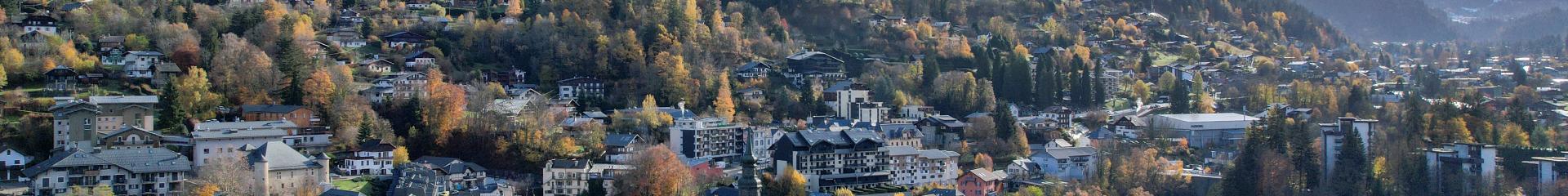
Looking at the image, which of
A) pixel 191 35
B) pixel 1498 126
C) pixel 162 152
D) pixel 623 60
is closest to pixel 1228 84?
pixel 1498 126

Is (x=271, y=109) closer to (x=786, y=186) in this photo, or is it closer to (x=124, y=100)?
(x=124, y=100)

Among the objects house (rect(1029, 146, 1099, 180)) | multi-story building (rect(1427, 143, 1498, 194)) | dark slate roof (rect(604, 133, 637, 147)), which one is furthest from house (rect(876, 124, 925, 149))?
multi-story building (rect(1427, 143, 1498, 194))

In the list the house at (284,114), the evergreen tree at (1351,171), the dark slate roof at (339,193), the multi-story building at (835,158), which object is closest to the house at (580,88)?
the multi-story building at (835,158)

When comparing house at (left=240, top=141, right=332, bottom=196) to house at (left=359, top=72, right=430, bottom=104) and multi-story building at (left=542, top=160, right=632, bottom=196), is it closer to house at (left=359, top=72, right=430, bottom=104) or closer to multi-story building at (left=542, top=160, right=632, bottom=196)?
multi-story building at (left=542, top=160, right=632, bottom=196)

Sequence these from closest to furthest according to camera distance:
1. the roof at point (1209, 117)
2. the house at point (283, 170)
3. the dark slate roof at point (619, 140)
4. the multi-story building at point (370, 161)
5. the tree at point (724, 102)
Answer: the house at point (283, 170) → the multi-story building at point (370, 161) → the dark slate roof at point (619, 140) → the tree at point (724, 102) → the roof at point (1209, 117)

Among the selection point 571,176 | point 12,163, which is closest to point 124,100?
point 12,163

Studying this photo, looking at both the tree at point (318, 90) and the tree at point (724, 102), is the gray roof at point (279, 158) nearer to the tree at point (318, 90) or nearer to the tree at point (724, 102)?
the tree at point (318, 90)
